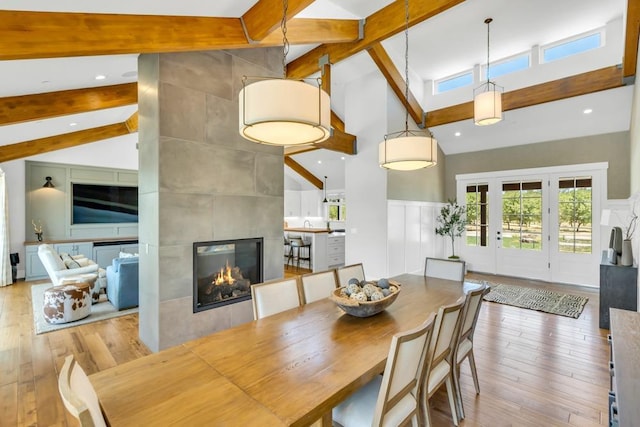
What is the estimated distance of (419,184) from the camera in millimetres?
A: 6457

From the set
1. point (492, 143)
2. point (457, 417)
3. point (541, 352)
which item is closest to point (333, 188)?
point (492, 143)

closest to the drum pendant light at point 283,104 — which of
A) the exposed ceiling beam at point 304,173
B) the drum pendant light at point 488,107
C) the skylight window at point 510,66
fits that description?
the drum pendant light at point 488,107

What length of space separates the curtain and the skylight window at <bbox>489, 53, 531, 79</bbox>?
31.3 ft

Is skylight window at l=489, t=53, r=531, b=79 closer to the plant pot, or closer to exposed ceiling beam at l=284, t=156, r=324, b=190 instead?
the plant pot

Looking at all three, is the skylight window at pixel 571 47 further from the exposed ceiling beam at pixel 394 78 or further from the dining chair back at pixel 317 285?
the dining chair back at pixel 317 285

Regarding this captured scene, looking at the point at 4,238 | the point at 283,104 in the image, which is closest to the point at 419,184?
the point at 283,104

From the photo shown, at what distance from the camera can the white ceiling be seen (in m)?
2.99

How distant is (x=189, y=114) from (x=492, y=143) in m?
6.38

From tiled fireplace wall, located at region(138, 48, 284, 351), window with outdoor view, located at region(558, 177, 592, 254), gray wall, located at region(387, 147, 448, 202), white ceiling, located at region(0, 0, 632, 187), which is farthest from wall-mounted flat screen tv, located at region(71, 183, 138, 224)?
window with outdoor view, located at region(558, 177, 592, 254)

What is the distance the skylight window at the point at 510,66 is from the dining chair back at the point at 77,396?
273 inches

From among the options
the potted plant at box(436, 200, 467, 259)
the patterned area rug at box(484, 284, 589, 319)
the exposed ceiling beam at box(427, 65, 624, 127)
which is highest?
the exposed ceiling beam at box(427, 65, 624, 127)

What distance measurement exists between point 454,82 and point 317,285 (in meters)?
5.63

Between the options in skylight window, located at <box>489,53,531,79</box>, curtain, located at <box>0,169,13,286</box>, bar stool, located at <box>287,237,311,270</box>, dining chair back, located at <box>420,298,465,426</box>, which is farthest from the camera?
bar stool, located at <box>287,237,311,270</box>

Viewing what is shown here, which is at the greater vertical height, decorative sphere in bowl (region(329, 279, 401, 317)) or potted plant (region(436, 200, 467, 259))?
potted plant (region(436, 200, 467, 259))
